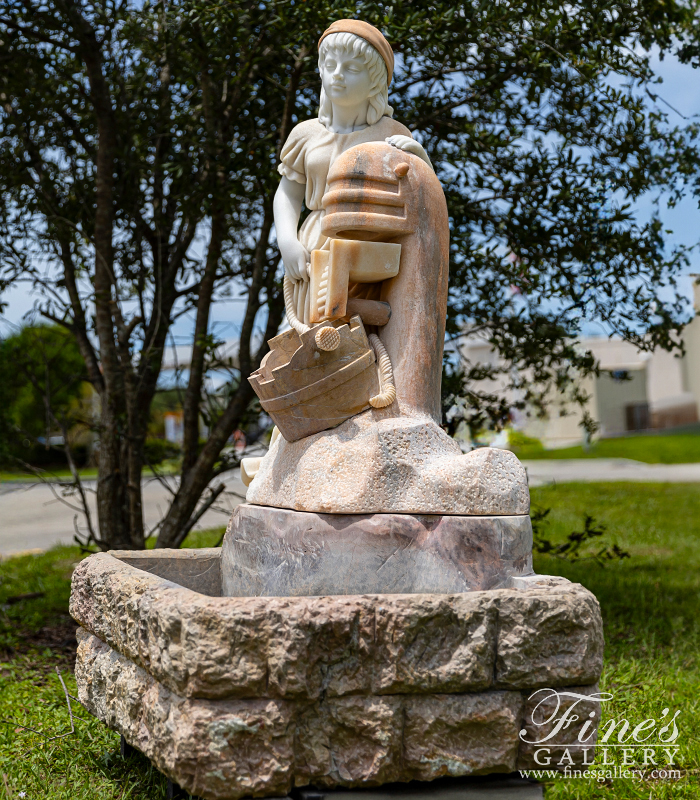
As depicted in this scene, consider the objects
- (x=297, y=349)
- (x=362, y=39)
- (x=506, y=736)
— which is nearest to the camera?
(x=506, y=736)

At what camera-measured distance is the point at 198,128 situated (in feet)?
18.5

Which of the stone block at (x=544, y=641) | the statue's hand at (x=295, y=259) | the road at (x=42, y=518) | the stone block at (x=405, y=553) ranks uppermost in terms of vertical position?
the statue's hand at (x=295, y=259)

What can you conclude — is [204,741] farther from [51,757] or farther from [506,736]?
[51,757]

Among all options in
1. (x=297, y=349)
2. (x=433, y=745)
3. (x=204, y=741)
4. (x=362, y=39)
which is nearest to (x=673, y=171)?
(x=362, y=39)

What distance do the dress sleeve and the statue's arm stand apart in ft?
0.10

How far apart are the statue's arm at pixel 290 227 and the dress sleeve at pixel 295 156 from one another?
3cm

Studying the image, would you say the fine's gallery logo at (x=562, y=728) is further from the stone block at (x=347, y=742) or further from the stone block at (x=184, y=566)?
the stone block at (x=184, y=566)

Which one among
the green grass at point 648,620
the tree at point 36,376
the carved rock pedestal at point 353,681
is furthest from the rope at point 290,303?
the tree at point 36,376

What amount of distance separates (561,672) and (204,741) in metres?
0.95

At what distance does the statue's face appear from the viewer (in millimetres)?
3135

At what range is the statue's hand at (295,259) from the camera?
125 inches

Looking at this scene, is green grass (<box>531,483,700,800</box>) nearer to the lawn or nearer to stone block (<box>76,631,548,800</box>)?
the lawn

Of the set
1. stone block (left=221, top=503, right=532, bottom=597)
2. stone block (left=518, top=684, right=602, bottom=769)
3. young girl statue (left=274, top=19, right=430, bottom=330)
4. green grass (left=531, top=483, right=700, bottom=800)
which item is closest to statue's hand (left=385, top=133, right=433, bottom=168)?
young girl statue (left=274, top=19, right=430, bottom=330)

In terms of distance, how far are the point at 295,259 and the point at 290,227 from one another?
18cm
